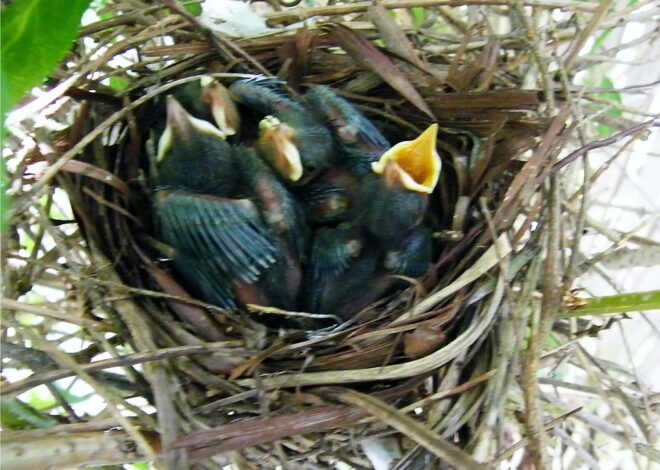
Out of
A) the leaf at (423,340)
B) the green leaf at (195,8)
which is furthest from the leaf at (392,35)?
the leaf at (423,340)

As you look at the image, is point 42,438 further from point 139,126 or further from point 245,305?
point 139,126

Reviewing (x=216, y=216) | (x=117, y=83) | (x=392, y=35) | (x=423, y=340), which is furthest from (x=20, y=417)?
(x=392, y=35)

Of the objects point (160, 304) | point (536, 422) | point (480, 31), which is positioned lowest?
point (536, 422)

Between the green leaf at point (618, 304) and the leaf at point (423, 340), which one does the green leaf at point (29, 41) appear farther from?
the green leaf at point (618, 304)

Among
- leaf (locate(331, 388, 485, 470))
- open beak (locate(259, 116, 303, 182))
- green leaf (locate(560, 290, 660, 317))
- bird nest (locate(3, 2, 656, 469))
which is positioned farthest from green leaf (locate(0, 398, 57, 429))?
green leaf (locate(560, 290, 660, 317))

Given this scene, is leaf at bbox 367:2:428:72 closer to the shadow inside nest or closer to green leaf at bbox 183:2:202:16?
the shadow inside nest

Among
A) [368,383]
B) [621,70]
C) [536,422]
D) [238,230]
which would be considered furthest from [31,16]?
[621,70]

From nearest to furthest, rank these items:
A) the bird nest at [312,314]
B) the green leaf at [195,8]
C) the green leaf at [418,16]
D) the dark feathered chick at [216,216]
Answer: the bird nest at [312,314], the dark feathered chick at [216,216], the green leaf at [195,8], the green leaf at [418,16]
